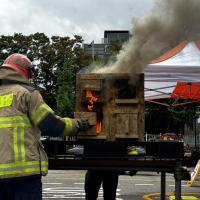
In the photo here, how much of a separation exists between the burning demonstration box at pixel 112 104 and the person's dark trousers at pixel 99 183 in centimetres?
120

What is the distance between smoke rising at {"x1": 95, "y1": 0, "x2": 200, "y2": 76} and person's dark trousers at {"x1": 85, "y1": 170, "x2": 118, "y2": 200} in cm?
133

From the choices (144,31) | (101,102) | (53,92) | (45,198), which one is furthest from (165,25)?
(53,92)

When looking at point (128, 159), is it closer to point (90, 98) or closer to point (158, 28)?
point (90, 98)

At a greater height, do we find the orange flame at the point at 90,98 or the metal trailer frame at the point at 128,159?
the orange flame at the point at 90,98

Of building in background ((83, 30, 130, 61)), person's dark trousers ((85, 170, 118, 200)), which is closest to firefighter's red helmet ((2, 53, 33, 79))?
building in background ((83, 30, 130, 61))

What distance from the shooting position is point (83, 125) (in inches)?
186

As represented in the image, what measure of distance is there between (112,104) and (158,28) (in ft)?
4.06

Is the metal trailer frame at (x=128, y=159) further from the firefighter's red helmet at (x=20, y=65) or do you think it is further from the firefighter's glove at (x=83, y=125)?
the firefighter's red helmet at (x=20, y=65)

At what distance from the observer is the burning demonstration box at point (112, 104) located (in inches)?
198

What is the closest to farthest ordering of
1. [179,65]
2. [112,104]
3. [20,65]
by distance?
[20,65] → [112,104] → [179,65]

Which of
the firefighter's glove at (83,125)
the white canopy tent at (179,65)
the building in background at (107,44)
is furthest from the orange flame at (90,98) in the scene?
the white canopy tent at (179,65)

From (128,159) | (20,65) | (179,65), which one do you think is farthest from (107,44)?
(20,65)

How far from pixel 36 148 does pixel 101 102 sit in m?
1.38

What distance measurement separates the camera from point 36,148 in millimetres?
3873
